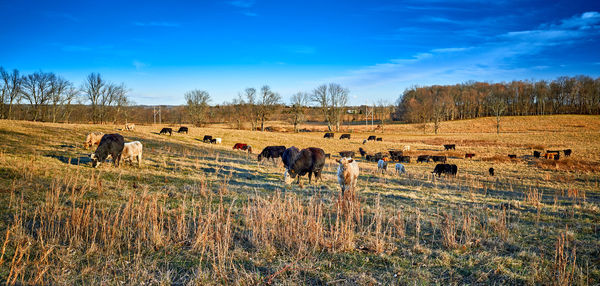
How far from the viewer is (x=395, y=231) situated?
6.52 metres

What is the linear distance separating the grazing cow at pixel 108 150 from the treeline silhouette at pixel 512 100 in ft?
269

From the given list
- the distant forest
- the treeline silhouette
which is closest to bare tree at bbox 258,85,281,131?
the distant forest

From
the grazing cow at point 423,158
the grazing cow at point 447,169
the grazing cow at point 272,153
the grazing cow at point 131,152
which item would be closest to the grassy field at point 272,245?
the grazing cow at point 131,152

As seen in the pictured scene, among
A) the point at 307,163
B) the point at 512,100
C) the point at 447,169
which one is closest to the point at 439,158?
the point at 447,169

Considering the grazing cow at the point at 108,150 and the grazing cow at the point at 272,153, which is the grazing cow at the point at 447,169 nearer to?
the grazing cow at the point at 272,153

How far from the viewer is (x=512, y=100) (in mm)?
102500

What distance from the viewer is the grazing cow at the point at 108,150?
13.3 meters

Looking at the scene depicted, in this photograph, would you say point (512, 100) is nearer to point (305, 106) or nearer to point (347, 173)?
point (305, 106)

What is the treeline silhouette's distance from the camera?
291 feet

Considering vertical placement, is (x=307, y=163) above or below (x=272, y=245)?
above

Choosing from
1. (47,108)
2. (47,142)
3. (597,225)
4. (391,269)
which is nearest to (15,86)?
(47,108)

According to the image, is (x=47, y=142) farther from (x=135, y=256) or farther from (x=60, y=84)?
(x=60, y=84)

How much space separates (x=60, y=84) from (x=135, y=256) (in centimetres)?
7579

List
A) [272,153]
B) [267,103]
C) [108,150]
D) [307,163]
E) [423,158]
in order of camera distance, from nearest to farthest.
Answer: [108,150], [307,163], [272,153], [423,158], [267,103]
